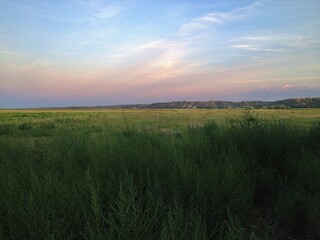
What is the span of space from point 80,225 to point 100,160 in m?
2.22

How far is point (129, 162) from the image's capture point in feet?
19.1

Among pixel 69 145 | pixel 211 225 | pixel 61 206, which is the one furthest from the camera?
pixel 69 145

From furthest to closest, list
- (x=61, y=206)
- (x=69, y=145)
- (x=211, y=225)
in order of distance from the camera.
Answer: (x=69, y=145) < (x=211, y=225) < (x=61, y=206)

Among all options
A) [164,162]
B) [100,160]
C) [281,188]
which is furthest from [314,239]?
[100,160]

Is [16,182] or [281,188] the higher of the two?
[16,182]

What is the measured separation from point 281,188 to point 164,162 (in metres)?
2.09

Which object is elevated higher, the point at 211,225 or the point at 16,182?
the point at 16,182

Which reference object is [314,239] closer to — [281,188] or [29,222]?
[281,188]

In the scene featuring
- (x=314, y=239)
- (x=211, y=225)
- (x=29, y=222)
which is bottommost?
(x=314, y=239)

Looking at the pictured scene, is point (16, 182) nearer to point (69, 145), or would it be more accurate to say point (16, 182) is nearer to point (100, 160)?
point (100, 160)

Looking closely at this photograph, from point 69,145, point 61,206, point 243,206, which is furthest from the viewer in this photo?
point 69,145

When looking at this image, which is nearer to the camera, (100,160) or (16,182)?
(16,182)

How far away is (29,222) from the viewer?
3.64m

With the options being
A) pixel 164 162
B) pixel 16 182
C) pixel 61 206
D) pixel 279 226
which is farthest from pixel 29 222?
pixel 279 226
